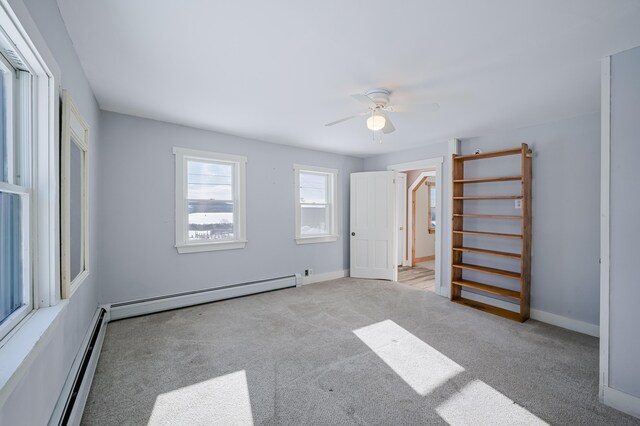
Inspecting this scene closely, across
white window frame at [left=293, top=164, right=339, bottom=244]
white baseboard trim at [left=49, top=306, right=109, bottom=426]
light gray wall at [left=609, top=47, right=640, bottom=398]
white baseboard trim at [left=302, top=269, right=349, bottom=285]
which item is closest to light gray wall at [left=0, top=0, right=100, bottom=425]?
white baseboard trim at [left=49, top=306, right=109, bottom=426]

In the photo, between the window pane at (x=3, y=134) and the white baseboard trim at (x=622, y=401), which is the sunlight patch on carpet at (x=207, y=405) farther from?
the white baseboard trim at (x=622, y=401)

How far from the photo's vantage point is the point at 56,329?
151 cm

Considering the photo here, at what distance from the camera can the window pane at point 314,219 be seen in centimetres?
513

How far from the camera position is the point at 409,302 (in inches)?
161

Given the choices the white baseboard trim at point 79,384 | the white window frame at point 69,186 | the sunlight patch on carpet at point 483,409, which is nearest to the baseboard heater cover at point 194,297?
the white baseboard trim at point 79,384

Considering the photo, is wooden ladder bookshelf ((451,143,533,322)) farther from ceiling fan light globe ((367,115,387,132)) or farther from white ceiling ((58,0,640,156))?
ceiling fan light globe ((367,115,387,132))

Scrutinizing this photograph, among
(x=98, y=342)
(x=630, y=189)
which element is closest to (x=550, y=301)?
(x=630, y=189)

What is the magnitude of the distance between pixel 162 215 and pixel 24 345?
2.75 meters

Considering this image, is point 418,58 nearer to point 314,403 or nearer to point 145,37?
point 145,37

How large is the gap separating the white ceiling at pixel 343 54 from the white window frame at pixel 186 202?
0.68 meters

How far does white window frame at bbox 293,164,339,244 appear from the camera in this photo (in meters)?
4.91

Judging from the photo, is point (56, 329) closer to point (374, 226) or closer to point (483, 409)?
point (483, 409)

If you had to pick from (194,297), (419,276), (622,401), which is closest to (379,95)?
(622,401)

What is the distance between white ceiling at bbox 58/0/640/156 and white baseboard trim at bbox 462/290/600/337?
2370 millimetres
